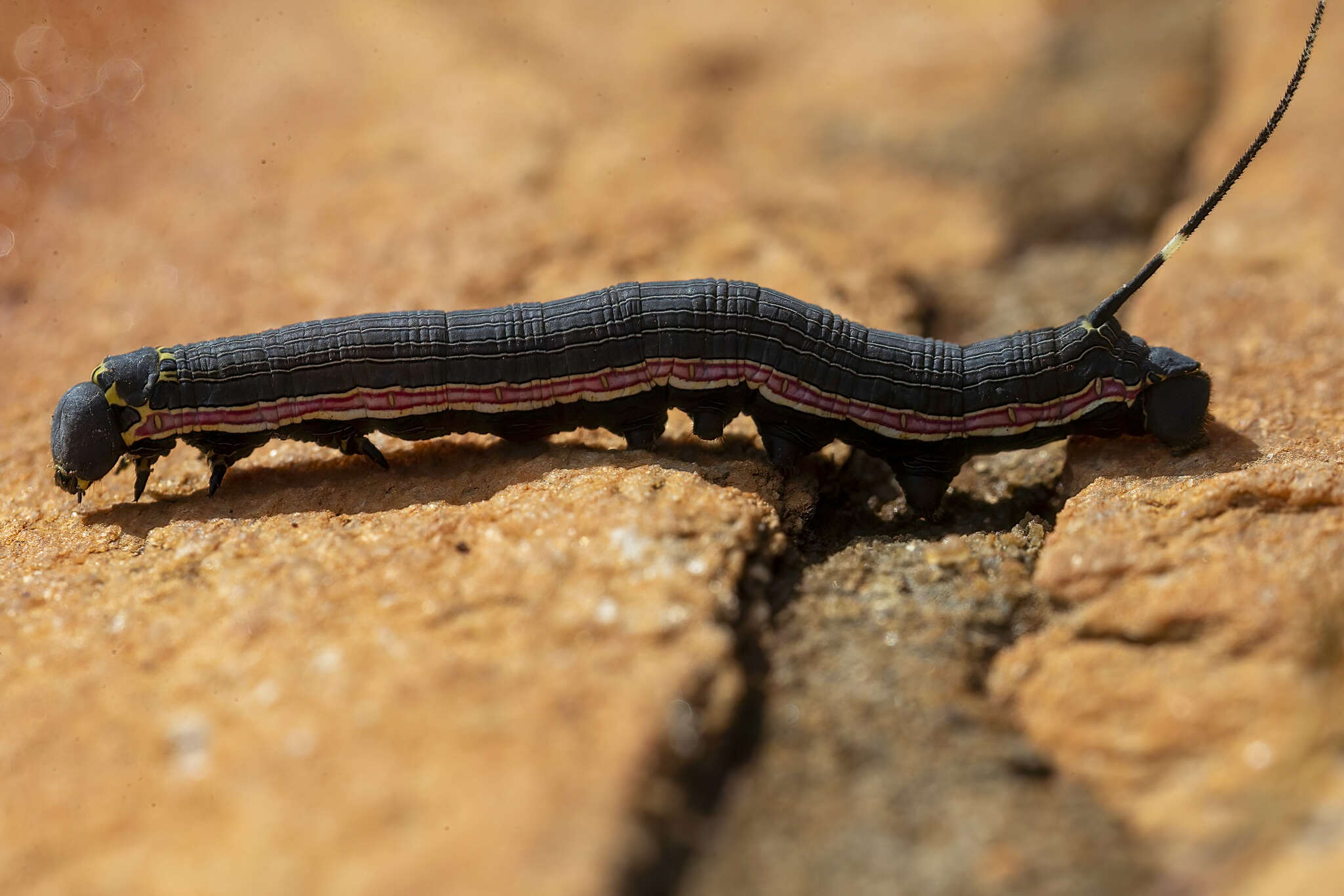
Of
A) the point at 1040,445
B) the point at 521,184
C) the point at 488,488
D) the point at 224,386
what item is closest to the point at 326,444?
the point at 224,386

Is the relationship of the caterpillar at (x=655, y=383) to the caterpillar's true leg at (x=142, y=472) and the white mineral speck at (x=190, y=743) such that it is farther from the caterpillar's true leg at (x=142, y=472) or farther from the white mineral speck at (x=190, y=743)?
the white mineral speck at (x=190, y=743)

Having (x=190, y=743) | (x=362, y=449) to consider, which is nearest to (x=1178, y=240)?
(x=362, y=449)

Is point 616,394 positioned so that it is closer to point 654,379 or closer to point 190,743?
point 654,379

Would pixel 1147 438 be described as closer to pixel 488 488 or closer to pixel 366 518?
pixel 488 488

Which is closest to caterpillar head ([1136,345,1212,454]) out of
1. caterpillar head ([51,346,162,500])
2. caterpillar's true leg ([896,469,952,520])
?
caterpillar's true leg ([896,469,952,520])

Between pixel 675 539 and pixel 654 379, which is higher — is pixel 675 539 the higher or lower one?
the lower one

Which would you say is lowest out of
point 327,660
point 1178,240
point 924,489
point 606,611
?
point 327,660

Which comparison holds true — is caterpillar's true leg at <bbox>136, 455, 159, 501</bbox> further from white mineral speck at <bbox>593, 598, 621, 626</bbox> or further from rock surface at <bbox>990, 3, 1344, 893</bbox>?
rock surface at <bbox>990, 3, 1344, 893</bbox>
